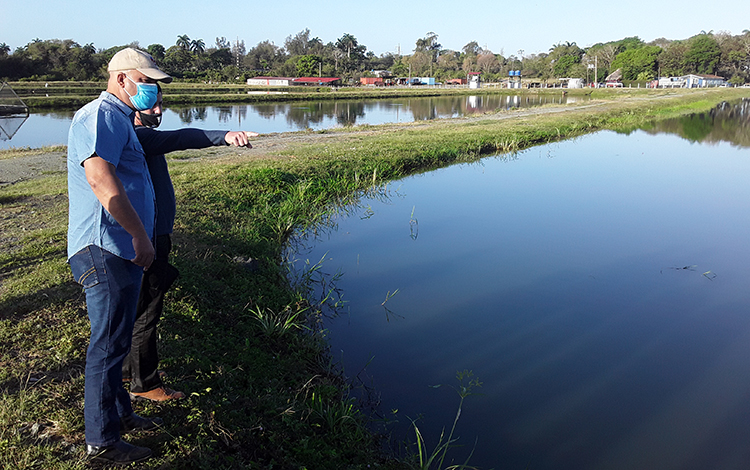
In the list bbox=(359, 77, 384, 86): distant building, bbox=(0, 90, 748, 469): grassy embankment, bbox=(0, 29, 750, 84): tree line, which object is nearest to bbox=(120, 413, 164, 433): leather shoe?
bbox=(0, 90, 748, 469): grassy embankment

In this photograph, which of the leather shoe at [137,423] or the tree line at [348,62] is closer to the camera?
the leather shoe at [137,423]

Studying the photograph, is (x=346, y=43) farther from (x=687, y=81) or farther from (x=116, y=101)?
(x=116, y=101)

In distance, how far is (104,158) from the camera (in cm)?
217

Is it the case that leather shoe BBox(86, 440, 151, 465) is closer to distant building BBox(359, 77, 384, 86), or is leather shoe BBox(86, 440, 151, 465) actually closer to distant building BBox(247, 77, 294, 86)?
distant building BBox(247, 77, 294, 86)

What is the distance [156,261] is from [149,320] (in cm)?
34

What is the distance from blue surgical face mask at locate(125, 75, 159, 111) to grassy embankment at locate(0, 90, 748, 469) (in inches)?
67.0

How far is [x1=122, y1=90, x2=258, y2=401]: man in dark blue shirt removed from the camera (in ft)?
9.21

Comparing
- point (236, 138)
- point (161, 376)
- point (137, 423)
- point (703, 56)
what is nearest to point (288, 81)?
point (703, 56)

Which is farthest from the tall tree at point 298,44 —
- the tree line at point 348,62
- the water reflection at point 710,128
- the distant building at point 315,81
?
the water reflection at point 710,128

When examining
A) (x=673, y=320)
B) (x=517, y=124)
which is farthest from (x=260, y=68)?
(x=673, y=320)

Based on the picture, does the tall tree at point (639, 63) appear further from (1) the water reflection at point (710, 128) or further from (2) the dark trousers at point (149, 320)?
(2) the dark trousers at point (149, 320)

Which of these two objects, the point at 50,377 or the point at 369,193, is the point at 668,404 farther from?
the point at 369,193

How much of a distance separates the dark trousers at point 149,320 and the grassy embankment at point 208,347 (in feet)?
0.56

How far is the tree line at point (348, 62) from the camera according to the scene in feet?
175
